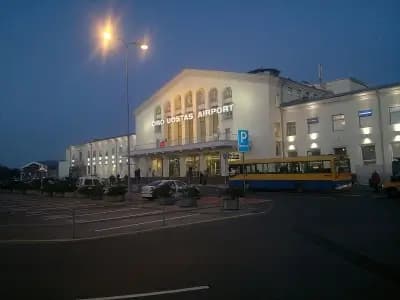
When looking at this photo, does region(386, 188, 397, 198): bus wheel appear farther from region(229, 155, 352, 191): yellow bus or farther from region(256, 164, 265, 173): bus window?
region(256, 164, 265, 173): bus window

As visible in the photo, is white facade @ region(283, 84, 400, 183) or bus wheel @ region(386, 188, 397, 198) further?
white facade @ region(283, 84, 400, 183)

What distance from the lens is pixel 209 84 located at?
5891 centimetres

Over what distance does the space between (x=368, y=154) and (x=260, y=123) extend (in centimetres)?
1386

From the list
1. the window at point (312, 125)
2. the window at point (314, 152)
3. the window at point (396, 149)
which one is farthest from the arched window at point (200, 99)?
the window at point (396, 149)

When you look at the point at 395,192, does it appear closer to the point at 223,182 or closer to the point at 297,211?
Result: the point at 297,211

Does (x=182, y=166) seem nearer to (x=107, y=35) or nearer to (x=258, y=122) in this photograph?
(x=258, y=122)

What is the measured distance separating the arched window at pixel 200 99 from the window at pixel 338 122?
64.6 ft

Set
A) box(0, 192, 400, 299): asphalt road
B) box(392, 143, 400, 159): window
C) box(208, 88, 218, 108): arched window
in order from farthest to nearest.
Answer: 1. box(208, 88, 218, 108): arched window
2. box(392, 143, 400, 159): window
3. box(0, 192, 400, 299): asphalt road

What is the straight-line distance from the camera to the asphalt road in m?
6.77

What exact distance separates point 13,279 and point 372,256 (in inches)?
297

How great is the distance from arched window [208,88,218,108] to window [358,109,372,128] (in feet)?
65.8

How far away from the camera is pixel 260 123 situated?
52.6 metres

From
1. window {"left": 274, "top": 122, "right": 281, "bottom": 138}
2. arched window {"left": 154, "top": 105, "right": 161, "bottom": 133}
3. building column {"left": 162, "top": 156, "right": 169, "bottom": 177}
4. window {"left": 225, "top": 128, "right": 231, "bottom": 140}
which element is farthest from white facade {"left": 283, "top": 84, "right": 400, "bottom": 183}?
arched window {"left": 154, "top": 105, "right": 161, "bottom": 133}

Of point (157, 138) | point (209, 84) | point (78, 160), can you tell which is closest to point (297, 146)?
point (209, 84)
